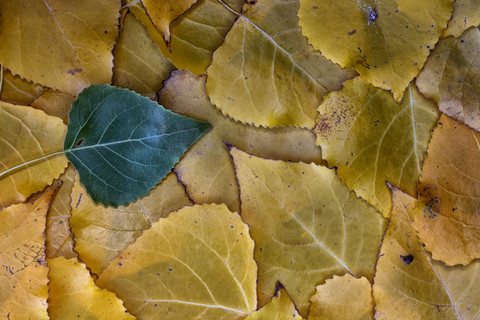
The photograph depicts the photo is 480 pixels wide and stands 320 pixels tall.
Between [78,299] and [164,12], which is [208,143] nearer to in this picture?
[164,12]

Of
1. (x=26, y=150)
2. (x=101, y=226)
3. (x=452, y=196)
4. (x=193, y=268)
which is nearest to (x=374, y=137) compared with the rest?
(x=452, y=196)

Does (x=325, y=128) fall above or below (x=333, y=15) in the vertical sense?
below

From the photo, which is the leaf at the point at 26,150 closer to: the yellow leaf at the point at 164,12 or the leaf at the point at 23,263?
the leaf at the point at 23,263

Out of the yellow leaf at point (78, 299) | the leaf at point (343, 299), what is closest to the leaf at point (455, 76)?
the leaf at point (343, 299)

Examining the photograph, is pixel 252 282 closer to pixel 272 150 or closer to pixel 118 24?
pixel 272 150

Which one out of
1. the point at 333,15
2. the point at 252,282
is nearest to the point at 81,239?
the point at 252,282
